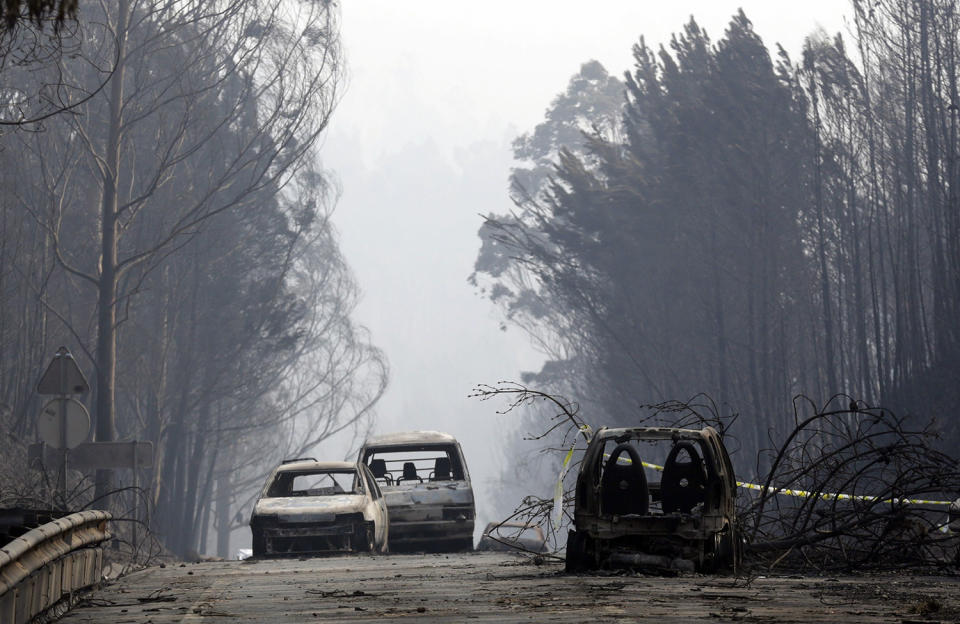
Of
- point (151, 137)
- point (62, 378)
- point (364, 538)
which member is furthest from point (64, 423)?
point (151, 137)

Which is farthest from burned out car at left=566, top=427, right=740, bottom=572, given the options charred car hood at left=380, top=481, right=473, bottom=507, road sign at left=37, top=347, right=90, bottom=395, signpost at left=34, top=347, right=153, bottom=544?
charred car hood at left=380, top=481, right=473, bottom=507

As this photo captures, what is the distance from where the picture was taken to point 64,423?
1884 cm

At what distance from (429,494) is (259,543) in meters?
3.47

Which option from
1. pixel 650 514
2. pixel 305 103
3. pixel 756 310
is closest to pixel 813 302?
pixel 756 310

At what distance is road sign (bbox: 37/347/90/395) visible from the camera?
19.1m

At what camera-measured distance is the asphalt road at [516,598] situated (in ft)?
31.0

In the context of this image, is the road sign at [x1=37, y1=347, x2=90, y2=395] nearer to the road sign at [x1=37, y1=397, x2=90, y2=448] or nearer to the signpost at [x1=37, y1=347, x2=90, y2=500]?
the signpost at [x1=37, y1=347, x2=90, y2=500]

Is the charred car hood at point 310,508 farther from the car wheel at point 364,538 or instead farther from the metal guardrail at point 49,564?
the metal guardrail at point 49,564

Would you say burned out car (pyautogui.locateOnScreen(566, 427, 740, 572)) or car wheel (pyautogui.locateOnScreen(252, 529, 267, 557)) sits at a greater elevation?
burned out car (pyautogui.locateOnScreen(566, 427, 740, 572))

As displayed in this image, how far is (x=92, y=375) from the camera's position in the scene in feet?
127

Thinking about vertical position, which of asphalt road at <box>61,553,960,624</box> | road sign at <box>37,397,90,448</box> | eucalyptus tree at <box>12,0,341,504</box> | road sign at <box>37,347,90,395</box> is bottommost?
asphalt road at <box>61,553,960,624</box>

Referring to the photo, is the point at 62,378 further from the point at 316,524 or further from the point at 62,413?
the point at 316,524

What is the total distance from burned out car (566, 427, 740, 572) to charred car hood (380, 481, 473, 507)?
10.3 metres

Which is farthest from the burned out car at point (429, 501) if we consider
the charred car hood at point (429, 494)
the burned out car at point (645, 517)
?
the burned out car at point (645, 517)
